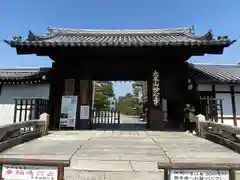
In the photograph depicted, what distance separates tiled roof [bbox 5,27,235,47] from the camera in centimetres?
870

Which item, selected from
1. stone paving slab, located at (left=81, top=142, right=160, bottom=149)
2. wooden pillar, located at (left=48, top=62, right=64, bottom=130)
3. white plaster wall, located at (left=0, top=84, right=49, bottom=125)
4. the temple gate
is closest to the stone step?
stone paving slab, located at (left=81, top=142, right=160, bottom=149)

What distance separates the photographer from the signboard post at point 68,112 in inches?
391

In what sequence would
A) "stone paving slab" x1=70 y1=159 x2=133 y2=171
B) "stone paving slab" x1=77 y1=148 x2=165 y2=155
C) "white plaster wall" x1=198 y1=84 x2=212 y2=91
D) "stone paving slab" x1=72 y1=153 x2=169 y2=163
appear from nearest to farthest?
"stone paving slab" x1=70 y1=159 x2=133 y2=171
"stone paving slab" x1=72 y1=153 x2=169 y2=163
"stone paving slab" x1=77 y1=148 x2=165 y2=155
"white plaster wall" x1=198 y1=84 x2=212 y2=91

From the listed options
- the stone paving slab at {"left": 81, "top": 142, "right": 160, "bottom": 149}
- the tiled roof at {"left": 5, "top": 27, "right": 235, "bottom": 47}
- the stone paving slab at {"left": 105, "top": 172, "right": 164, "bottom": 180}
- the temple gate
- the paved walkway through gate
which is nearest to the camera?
the stone paving slab at {"left": 105, "top": 172, "right": 164, "bottom": 180}

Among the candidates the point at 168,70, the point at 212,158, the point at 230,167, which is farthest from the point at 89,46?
the point at 230,167

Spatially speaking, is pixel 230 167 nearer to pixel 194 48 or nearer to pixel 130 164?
pixel 130 164

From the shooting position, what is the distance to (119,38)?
11.9 m

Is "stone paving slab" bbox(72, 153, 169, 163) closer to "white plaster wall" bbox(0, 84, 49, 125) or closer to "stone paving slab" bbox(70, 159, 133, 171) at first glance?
"stone paving slab" bbox(70, 159, 133, 171)

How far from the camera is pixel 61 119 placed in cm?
1002

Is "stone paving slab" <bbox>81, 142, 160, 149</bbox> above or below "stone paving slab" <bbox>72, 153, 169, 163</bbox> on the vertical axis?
above

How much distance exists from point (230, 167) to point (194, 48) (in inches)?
291

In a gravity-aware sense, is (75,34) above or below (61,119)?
above

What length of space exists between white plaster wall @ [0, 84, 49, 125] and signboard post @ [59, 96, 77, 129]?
2.41m

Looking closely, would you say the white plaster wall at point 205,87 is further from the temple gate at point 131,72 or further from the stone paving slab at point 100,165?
the stone paving slab at point 100,165
